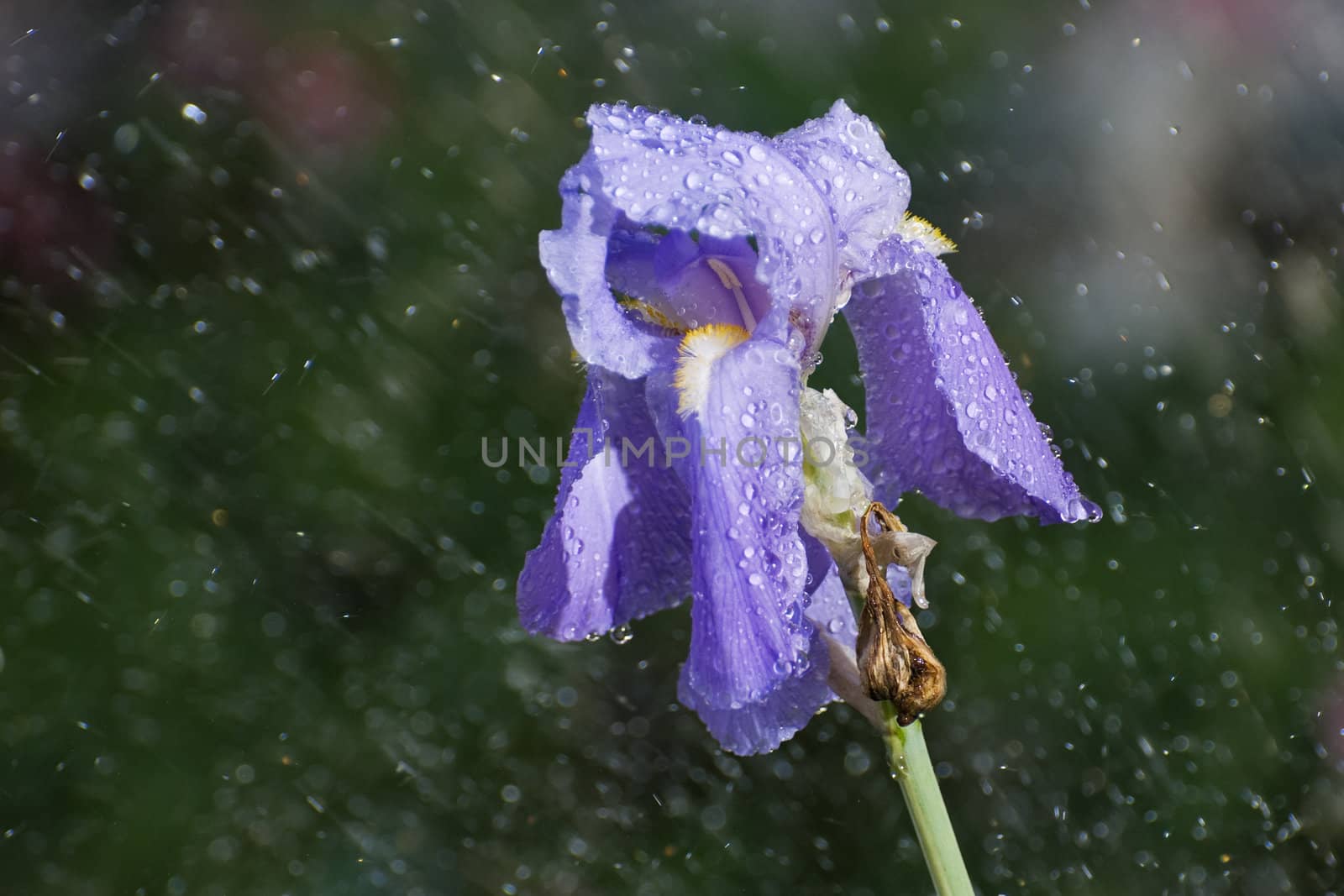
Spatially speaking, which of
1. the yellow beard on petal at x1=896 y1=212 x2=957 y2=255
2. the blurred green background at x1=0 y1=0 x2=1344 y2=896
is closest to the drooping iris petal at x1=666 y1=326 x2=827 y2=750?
the yellow beard on petal at x1=896 y1=212 x2=957 y2=255

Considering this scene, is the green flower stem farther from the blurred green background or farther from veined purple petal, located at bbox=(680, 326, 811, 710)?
the blurred green background

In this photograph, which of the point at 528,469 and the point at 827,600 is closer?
the point at 827,600

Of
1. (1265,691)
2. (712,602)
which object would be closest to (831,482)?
(712,602)

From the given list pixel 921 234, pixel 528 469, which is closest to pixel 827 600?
pixel 921 234

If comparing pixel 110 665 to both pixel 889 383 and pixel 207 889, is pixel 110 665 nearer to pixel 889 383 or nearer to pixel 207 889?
pixel 207 889

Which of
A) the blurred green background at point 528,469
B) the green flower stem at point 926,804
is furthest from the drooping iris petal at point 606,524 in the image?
the blurred green background at point 528,469

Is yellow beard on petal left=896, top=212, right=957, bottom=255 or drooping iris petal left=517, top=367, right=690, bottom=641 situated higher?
yellow beard on petal left=896, top=212, right=957, bottom=255

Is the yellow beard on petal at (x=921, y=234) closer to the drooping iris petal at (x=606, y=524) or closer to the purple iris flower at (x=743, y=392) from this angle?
the purple iris flower at (x=743, y=392)

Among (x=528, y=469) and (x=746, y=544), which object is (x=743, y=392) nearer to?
(x=746, y=544)
